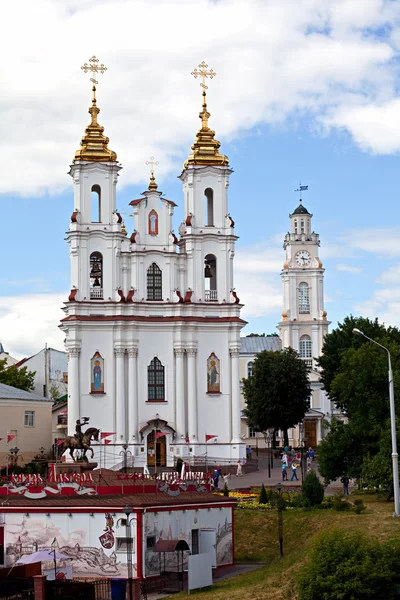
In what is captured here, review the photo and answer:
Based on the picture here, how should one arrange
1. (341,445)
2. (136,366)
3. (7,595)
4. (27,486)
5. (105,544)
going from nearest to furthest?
1. (7,595)
2. (105,544)
3. (27,486)
4. (341,445)
5. (136,366)

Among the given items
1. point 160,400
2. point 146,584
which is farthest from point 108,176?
point 146,584

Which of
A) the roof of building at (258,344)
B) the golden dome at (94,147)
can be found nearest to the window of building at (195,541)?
the golden dome at (94,147)

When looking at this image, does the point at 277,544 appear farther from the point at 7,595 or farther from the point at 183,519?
the point at 7,595

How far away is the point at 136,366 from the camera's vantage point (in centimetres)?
6925

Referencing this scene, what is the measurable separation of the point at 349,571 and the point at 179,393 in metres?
39.6

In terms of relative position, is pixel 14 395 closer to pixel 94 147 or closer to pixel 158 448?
pixel 158 448

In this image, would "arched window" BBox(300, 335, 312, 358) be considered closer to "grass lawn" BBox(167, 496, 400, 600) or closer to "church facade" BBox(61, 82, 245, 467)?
"church facade" BBox(61, 82, 245, 467)

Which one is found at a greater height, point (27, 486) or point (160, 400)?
point (160, 400)

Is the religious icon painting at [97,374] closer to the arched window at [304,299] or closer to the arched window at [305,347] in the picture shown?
the arched window at [305,347]

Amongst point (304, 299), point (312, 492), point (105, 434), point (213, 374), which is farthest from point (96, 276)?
point (304, 299)

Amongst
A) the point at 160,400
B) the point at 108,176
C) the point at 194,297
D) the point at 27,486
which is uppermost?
the point at 108,176

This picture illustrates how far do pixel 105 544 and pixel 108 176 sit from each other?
37882mm

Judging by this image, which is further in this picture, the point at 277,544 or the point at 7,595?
the point at 277,544

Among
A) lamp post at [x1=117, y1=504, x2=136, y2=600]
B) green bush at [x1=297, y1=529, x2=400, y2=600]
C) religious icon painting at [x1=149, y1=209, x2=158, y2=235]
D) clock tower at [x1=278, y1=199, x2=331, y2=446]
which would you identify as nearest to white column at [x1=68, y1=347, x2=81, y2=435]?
religious icon painting at [x1=149, y1=209, x2=158, y2=235]
